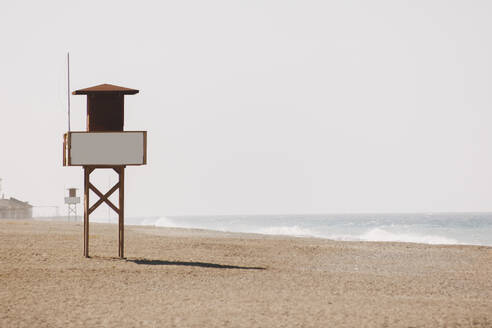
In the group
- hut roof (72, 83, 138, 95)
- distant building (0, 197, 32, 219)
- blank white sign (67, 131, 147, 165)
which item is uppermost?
hut roof (72, 83, 138, 95)

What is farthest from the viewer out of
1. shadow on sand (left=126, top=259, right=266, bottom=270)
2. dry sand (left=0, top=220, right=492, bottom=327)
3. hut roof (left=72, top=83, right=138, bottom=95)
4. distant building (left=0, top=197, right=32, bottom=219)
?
distant building (left=0, top=197, right=32, bottom=219)

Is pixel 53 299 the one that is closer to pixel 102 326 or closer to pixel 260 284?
pixel 102 326

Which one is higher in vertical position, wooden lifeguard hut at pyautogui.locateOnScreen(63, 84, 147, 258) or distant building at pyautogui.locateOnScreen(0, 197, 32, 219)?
wooden lifeguard hut at pyautogui.locateOnScreen(63, 84, 147, 258)

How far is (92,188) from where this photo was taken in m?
26.1

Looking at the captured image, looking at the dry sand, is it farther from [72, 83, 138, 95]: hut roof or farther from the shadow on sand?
[72, 83, 138, 95]: hut roof

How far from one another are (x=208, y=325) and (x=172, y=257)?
1321 centimetres

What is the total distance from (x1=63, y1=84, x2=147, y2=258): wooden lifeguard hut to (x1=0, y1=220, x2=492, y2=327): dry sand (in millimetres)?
2684

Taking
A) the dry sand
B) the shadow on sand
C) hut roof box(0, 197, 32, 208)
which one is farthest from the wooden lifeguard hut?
hut roof box(0, 197, 32, 208)

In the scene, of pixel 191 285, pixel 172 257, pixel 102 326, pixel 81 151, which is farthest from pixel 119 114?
pixel 102 326

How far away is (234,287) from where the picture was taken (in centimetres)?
1945

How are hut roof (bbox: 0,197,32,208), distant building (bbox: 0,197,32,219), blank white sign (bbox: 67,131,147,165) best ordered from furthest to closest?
hut roof (bbox: 0,197,32,208) < distant building (bbox: 0,197,32,219) < blank white sign (bbox: 67,131,147,165)

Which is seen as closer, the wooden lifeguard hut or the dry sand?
the dry sand

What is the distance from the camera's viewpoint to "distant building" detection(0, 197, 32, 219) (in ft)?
339

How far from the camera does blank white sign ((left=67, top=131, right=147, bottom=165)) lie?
25672 mm
